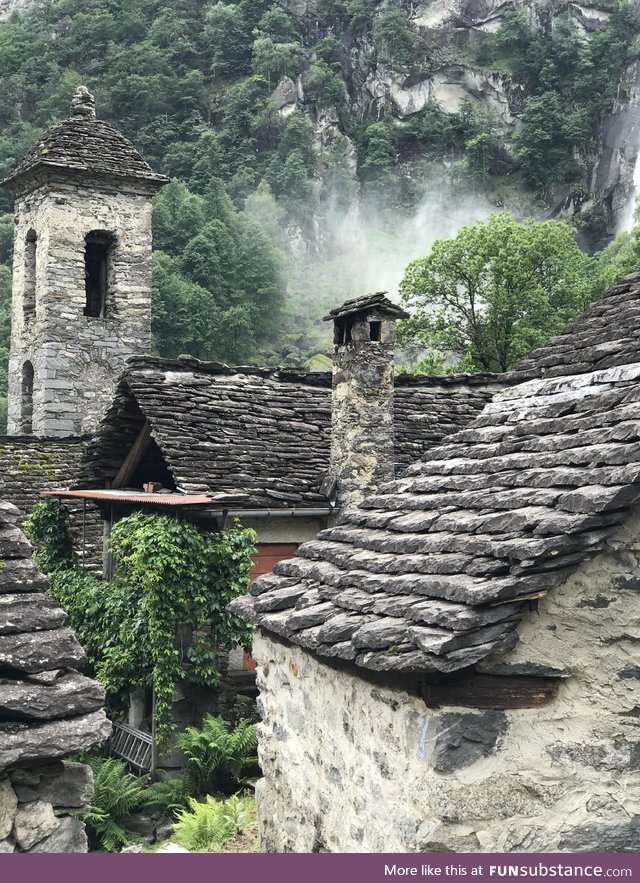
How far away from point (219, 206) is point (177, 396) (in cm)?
4235

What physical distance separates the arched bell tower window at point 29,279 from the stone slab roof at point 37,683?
1866 cm

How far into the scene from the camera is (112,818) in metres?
9.00

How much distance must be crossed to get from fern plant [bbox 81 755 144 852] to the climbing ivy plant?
513 mm

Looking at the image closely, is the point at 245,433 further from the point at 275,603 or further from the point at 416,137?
the point at 416,137

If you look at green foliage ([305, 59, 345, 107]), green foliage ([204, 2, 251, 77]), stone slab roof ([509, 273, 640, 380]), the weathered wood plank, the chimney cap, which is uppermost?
green foliage ([204, 2, 251, 77])

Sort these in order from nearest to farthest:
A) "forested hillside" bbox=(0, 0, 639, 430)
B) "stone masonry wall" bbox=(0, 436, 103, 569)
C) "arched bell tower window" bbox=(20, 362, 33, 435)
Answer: "stone masonry wall" bbox=(0, 436, 103, 569) < "arched bell tower window" bbox=(20, 362, 33, 435) < "forested hillside" bbox=(0, 0, 639, 430)

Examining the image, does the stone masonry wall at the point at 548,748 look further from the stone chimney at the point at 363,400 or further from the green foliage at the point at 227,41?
the green foliage at the point at 227,41

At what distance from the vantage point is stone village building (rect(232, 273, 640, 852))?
3.83m

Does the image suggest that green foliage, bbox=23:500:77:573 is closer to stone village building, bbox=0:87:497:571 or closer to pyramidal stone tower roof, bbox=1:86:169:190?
stone village building, bbox=0:87:497:571

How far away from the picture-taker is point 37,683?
3705 millimetres

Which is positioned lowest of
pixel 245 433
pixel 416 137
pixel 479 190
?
pixel 245 433

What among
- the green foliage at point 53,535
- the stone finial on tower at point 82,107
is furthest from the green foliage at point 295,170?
the green foliage at point 53,535

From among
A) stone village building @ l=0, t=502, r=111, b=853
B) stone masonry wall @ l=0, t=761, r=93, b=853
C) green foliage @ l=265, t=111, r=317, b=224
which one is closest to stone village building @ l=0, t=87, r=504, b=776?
stone village building @ l=0, t=502, r=111, b=853

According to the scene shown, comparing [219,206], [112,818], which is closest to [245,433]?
[112,818]
